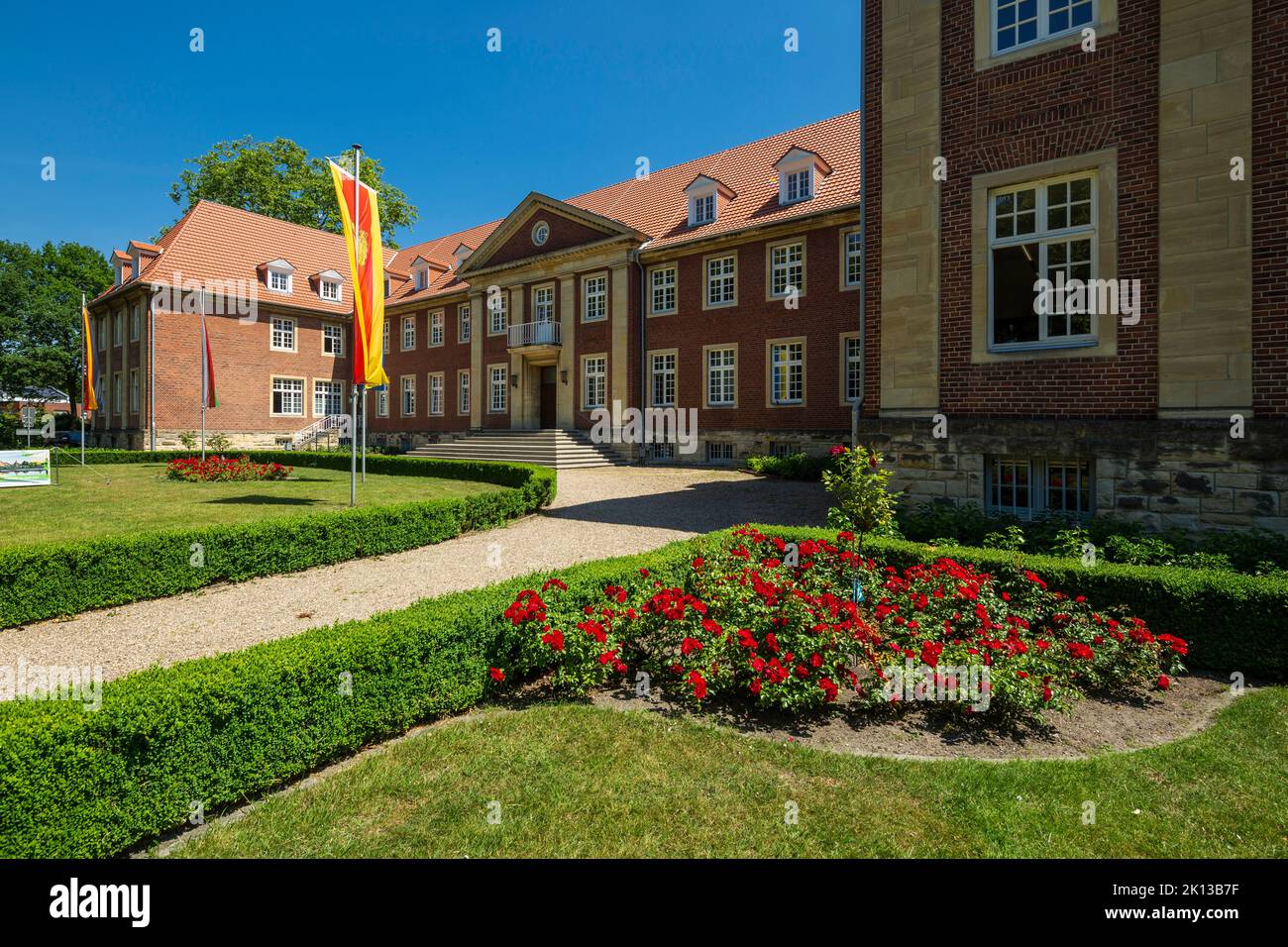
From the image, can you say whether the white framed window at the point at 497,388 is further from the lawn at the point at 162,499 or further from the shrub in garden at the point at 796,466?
the shrub in garden at the point at 796,466

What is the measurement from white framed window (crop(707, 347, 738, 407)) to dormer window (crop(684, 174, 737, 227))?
18.5ft

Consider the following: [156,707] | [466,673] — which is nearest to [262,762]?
[156,707]

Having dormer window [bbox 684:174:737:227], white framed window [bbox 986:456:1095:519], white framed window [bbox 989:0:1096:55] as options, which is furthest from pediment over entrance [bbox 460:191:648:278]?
white framed window [bbox 986:456:1095:519]

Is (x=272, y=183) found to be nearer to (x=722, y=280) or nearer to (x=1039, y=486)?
(x=722, y=280)

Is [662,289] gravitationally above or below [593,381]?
above

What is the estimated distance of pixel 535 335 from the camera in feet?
98.0

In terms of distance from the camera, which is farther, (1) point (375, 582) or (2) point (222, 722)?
(1) point (375, 582)

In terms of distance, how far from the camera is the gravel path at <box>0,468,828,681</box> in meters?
6.29

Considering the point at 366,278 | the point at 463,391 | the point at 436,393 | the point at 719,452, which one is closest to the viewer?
the point at 366,278

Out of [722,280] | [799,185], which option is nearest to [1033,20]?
[799,185]

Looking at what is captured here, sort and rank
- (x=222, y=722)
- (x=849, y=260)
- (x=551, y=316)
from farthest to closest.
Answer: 1. (x=551, y=316)
2. (x=849, y=260)
3. (x=222, y=722)

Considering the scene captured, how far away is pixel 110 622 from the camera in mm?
7012

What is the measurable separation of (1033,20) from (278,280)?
37.7 m

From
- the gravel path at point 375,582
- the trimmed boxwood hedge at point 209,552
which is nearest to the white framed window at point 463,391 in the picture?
the gravel path at point 375,582
